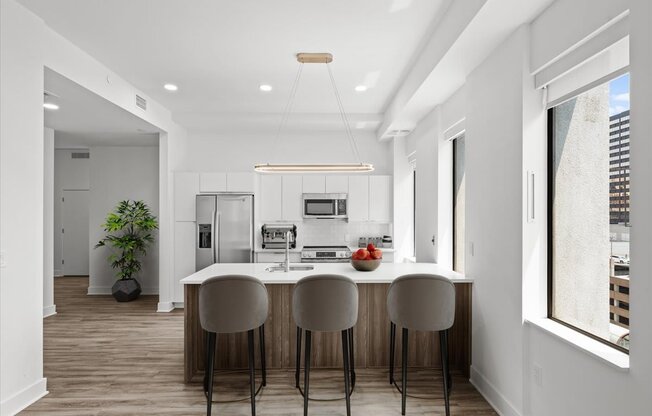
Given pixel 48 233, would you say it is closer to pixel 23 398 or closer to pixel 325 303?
pixel 23 398

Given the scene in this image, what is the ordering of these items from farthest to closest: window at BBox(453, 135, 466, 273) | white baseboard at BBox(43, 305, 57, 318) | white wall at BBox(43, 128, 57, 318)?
white wall at BBox(43, 128, 57, 318) → white baseboard at BBox(43, 305, 57, 318) → window at BBox(453, 135, 466, 273)

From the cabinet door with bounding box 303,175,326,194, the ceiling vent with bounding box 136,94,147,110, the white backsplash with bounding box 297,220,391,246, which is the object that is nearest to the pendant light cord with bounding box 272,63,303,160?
the cabinet door with bounding box 303,175,326,194

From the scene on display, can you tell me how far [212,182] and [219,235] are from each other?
805 mm

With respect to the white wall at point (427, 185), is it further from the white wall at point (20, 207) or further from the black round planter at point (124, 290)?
the black round planter at point (124, 290)

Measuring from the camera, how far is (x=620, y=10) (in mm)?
1776

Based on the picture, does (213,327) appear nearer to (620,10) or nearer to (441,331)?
(441,331)

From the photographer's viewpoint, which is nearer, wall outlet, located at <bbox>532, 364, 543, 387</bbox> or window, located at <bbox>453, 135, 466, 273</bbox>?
wall outlet, located at <bbox>532, 364, 543, 387</bbox>

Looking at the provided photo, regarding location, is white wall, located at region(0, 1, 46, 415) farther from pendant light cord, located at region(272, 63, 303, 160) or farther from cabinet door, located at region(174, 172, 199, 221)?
cabinet door, located at region(174, 172, 199, 221)

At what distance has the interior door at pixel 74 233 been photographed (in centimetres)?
871

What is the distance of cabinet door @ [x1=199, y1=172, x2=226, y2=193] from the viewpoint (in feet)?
A: 19.9

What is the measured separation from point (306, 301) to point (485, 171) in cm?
168

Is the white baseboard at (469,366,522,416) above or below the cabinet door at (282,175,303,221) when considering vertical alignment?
below

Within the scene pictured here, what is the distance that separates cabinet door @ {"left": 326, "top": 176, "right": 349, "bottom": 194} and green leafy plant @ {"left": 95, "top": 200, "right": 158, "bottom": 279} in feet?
9.56

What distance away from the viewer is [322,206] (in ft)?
21.0
